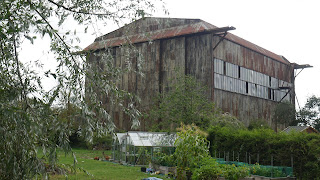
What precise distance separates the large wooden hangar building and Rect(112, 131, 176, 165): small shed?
A: 16.5ft

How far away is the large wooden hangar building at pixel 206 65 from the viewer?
28.3 metres

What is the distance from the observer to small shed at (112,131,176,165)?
20828mm

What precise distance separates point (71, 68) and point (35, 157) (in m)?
1.79

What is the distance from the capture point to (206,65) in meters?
28.0

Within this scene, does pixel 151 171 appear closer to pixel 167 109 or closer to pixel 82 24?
pixel 167 109

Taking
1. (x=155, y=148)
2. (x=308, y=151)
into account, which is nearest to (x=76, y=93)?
(x=308, y=151)

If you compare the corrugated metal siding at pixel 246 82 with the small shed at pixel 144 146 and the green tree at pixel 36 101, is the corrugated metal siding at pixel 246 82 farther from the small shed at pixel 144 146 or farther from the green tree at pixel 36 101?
the green tree at pixel 36 101

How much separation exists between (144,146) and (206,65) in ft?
32.2

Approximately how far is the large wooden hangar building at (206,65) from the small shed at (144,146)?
16.5 ft

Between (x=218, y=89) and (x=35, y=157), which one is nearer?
(x=35, y=157)

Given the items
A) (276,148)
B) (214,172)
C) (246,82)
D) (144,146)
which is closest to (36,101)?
(214,172)

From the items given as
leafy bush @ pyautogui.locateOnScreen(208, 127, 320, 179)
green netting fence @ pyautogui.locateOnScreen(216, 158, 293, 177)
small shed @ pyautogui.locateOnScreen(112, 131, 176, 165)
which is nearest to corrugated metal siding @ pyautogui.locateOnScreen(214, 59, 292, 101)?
small shed @ pyautogui.locateOnScreen(112, 131, 176, 165)

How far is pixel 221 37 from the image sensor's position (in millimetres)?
28734

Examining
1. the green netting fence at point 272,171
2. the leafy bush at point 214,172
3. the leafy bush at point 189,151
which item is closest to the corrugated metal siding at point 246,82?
the green netting fence at point 272,171
